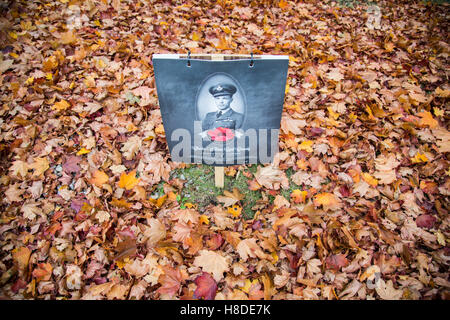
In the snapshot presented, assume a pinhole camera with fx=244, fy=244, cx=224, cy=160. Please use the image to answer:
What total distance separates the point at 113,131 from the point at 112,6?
8.81 ft

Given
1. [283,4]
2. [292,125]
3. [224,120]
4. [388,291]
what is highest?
[283,4]

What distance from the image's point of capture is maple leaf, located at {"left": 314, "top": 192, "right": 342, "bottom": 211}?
2229 millimetres

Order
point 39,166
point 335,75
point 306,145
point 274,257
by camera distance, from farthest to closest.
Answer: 1. point 335,75
2. point 306,145
3. point 39,166
4. point 274,257

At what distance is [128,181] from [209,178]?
772 mm

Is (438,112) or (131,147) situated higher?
(438,112)

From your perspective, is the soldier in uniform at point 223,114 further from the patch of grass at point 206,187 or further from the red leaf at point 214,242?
the red leaf at point 214,242

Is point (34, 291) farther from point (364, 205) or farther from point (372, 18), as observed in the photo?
point (372, 18)

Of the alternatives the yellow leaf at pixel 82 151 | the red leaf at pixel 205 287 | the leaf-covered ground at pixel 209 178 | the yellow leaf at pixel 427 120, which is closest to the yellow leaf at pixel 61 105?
the leaf-covered ground at pixel 209 178

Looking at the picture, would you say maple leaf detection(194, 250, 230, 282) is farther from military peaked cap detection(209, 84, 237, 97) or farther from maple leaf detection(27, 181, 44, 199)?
maple leaf detection(27, 181, 44, 199)

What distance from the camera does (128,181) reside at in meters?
2.32

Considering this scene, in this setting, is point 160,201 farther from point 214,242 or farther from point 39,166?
point 39,166

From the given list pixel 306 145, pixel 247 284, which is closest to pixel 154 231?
pixel 247 284

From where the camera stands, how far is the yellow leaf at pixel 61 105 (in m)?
2.73

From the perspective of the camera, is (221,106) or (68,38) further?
(68,38)
